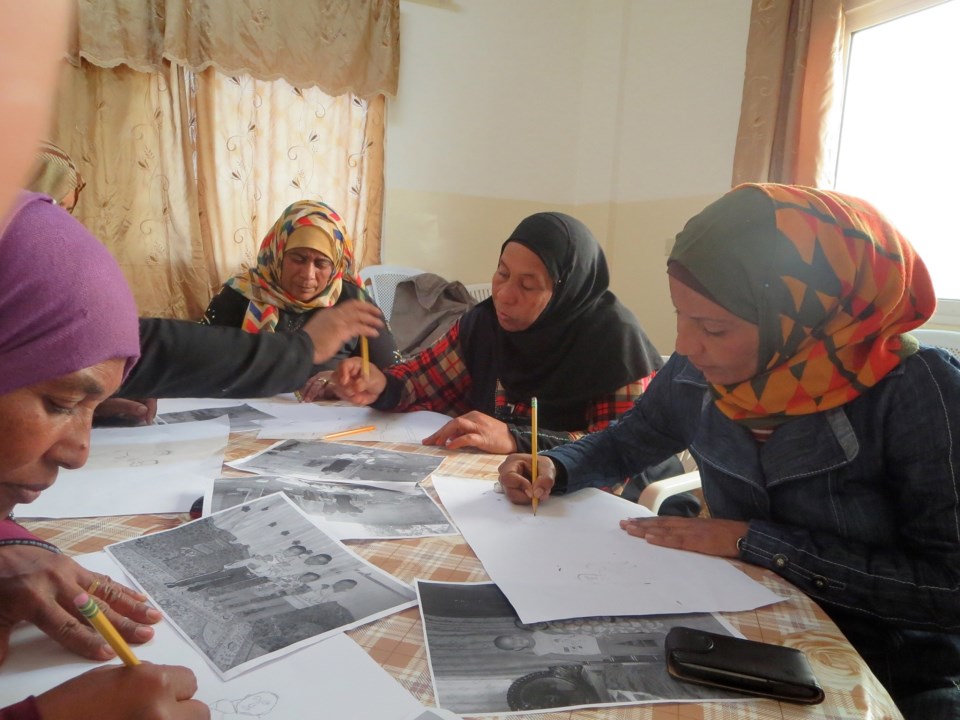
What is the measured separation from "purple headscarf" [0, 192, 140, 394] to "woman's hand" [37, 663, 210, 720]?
0.26 metres

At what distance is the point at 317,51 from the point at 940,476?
3.20m

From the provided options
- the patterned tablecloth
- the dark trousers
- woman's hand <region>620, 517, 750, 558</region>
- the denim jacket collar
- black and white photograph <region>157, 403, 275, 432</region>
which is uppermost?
the denim jacket collar

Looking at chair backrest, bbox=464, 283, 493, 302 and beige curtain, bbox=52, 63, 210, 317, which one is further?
chair backrest, bbox=464, 283, 493, 302

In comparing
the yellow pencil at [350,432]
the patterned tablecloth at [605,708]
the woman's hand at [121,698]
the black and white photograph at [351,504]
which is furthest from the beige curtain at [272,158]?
the woman's hand at [121,698]

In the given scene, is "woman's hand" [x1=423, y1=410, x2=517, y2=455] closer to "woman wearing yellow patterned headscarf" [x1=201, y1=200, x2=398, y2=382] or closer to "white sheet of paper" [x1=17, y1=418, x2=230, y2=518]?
"white sheet of paper" [x1=17, y1=418, x2=230, y2=518]

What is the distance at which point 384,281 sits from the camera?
11.0 ft

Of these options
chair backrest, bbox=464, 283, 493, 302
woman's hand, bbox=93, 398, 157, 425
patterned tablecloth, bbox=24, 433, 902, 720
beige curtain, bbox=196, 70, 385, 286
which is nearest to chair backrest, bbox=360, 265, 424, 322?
beige curtain, bbox=196, 70, 385, 286

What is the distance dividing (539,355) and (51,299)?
1.22m

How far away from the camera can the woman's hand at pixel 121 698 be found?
459 mm

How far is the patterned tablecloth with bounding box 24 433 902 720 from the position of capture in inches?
20.6

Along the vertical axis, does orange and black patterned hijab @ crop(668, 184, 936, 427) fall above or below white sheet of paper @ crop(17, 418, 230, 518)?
above

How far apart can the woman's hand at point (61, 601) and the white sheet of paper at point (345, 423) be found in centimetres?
59

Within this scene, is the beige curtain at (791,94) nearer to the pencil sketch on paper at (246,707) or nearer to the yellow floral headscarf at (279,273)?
the yellow floral headscarf at (279,273)

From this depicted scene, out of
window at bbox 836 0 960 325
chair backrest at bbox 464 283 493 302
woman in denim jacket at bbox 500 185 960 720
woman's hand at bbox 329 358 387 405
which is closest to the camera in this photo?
woman in denim jacket at bbox 500 185 960 720
